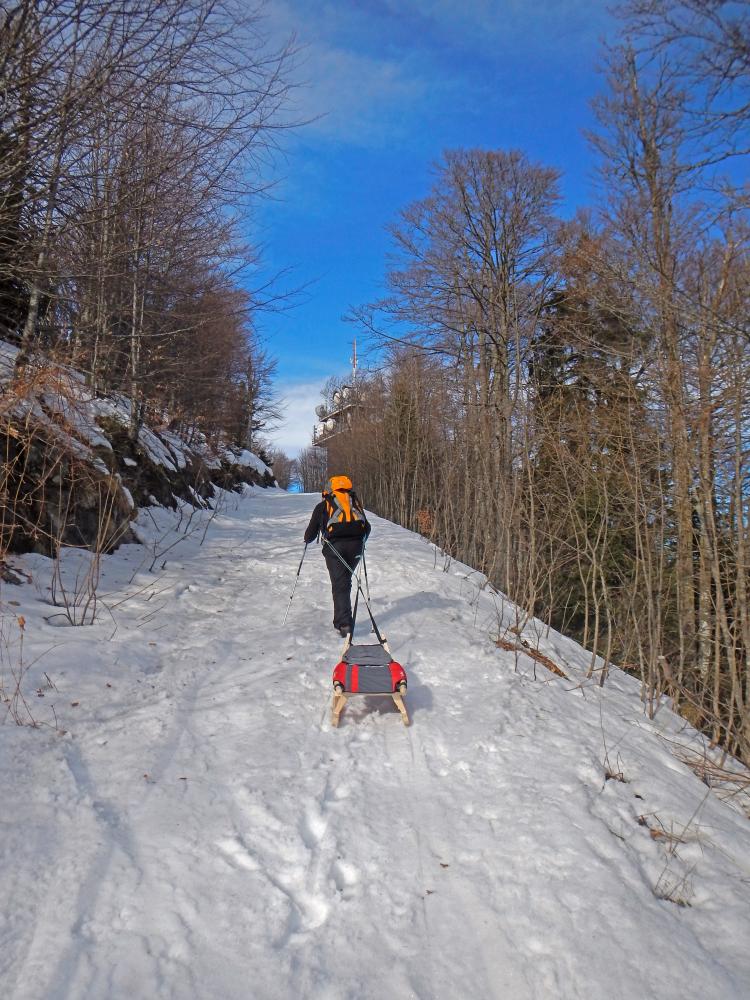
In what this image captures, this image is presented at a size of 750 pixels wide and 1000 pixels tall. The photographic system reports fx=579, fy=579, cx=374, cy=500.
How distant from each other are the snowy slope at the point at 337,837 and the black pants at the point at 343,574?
2.10 feet

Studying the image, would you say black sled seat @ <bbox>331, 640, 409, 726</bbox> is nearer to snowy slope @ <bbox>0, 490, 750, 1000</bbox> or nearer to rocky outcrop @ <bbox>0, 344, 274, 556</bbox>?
snowy slope @ <bbox>0, 490, 750, 1000</bbox>

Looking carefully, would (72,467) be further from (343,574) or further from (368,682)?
(368,682)

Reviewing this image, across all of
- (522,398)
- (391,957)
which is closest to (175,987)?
(391,957)

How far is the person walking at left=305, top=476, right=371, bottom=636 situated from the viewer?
21.9 feet

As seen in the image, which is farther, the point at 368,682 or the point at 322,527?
the point at 322,527

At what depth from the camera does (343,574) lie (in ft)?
21.9

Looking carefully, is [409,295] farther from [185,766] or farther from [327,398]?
[327,398]

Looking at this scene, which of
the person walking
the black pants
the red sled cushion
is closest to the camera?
the red sled cushion

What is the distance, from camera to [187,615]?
6840 millimetres

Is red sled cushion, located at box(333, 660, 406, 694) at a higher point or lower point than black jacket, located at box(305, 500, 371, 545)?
lower

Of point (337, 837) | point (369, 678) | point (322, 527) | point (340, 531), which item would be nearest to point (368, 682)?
point (369, 678)

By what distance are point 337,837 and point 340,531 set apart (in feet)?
12.6

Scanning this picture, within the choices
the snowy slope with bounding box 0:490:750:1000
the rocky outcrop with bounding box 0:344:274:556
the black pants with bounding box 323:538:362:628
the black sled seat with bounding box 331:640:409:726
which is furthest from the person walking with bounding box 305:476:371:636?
the rocky outcrop with bounding box 0:344:274:556

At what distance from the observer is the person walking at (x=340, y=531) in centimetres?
667
